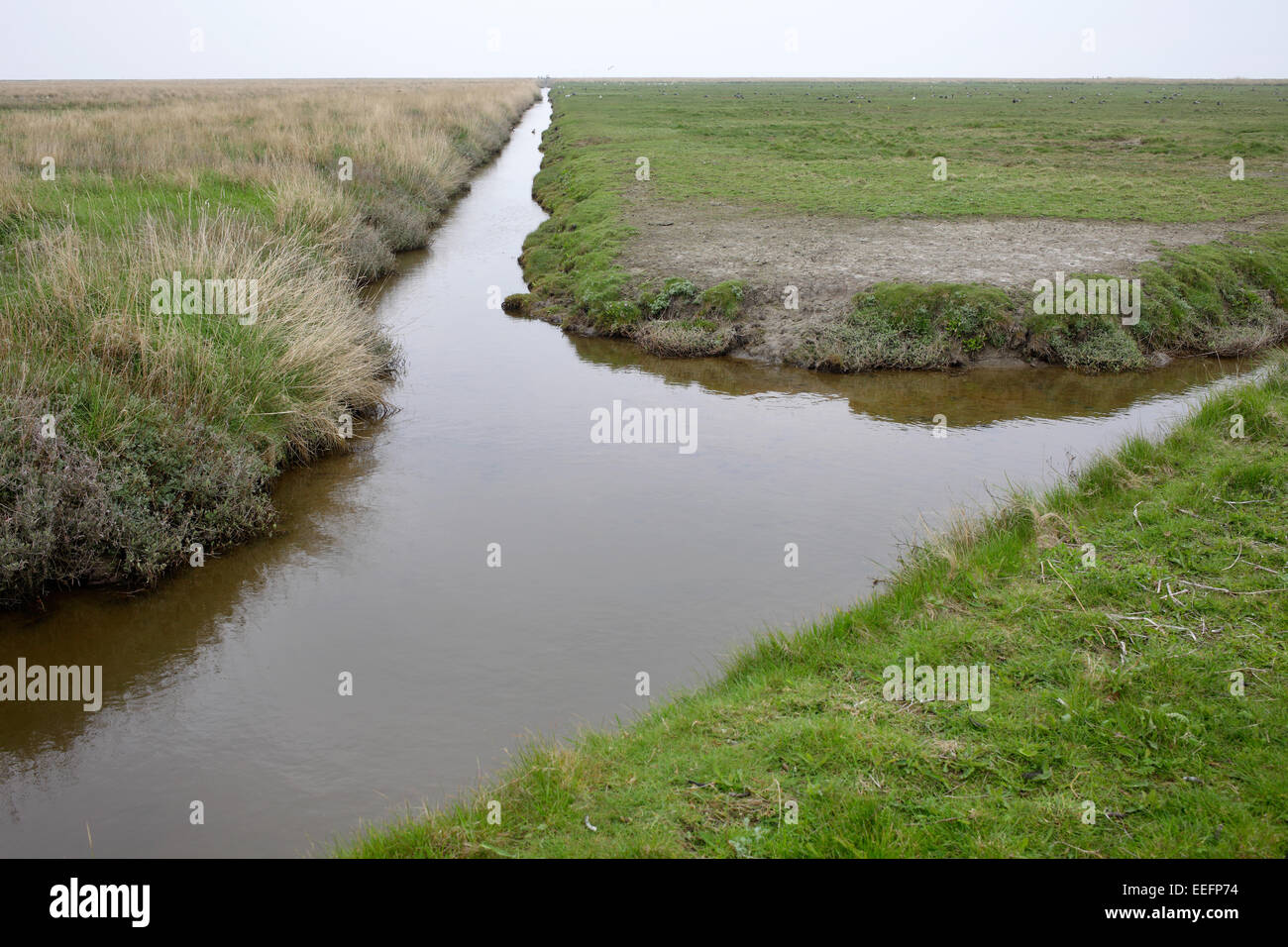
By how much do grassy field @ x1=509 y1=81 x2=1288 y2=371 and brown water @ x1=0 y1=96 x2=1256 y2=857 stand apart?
2.95ft

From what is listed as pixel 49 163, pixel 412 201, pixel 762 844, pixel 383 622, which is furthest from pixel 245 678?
pixel 412 201

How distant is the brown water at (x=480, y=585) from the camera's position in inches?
223

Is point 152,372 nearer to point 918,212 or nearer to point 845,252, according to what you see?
point 845,252

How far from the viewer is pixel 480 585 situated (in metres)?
8.01

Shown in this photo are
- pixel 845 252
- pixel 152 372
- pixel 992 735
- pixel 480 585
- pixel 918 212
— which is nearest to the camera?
pixel 992 735

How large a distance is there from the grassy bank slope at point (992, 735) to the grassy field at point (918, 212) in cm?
792

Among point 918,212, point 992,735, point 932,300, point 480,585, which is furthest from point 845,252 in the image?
point 992,735

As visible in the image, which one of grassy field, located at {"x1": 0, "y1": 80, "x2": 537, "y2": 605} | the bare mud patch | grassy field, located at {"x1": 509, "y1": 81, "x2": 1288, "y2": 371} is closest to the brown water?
grassy field, located at {"x1": 0, "y1": 80, "x2": 537, "y2": 605}

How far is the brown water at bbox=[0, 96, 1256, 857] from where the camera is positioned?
5.65 m

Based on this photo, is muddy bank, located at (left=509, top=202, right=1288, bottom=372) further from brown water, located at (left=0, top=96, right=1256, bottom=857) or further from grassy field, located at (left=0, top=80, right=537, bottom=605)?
grassy field, located at (left=0, top=80, right=537, bottom=605)

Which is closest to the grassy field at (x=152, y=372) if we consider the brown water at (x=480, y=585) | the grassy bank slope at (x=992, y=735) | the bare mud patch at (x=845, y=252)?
the brown water at (x=480, y=585)

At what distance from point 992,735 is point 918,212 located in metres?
19.7

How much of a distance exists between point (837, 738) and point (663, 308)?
11.8 meters
